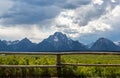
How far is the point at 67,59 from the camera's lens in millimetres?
19703

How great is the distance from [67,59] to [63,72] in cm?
160

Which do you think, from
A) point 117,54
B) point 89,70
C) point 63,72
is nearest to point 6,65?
point 63,72

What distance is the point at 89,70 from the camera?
18531mm

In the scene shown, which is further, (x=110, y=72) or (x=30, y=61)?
(x=30, y=61)

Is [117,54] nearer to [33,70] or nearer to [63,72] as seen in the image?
[63,72]

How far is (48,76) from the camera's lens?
18328 millimetres

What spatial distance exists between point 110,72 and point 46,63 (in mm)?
3145

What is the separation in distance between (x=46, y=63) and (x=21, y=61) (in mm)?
1247

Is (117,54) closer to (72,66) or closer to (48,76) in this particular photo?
(72,66)

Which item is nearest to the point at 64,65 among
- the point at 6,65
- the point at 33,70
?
the point at 33,70

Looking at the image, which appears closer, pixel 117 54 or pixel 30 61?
pixel 117 54

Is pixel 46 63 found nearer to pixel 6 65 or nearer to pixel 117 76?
pixel 6 65

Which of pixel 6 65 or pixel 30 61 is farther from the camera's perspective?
pixel 30 61

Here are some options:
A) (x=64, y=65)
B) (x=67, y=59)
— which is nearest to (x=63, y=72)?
(x=64, y=65)
